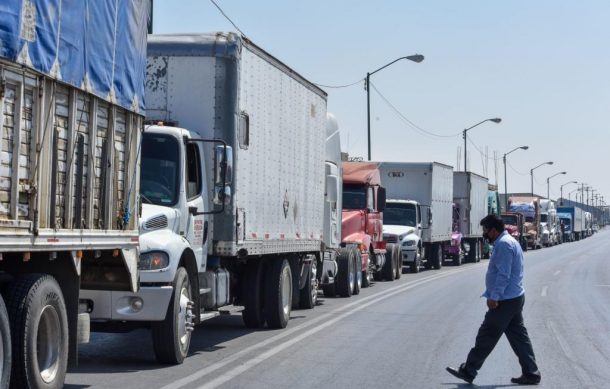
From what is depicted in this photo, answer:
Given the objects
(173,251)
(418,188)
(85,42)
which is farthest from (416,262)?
(85,42)

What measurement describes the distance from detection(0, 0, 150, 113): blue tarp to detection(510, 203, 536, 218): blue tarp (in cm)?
6293

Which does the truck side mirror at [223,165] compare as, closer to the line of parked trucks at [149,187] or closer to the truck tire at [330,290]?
the line of parked trucks at [149,187]

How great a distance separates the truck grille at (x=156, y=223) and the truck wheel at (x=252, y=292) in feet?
12.1

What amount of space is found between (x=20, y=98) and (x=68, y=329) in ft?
7.53

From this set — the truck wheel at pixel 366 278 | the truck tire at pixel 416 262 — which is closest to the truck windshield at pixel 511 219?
the truck tire at pixel 416 262

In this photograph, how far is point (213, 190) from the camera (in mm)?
13250

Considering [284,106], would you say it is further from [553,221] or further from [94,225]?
[553,221]

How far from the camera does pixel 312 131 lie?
18.3 m

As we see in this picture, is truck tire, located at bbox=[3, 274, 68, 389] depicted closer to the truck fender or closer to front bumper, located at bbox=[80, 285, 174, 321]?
front bumper, located at bbox=[80, 285, 174, 321]

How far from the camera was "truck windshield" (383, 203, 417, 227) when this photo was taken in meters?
35.6

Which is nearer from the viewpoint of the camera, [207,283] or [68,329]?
[68,329]

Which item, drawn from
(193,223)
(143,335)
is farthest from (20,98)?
(143,335)

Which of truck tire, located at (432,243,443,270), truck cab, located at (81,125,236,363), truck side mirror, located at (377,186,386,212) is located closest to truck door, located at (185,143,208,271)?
truck cab, located at (81,125,236,363)

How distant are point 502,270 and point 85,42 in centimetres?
465
